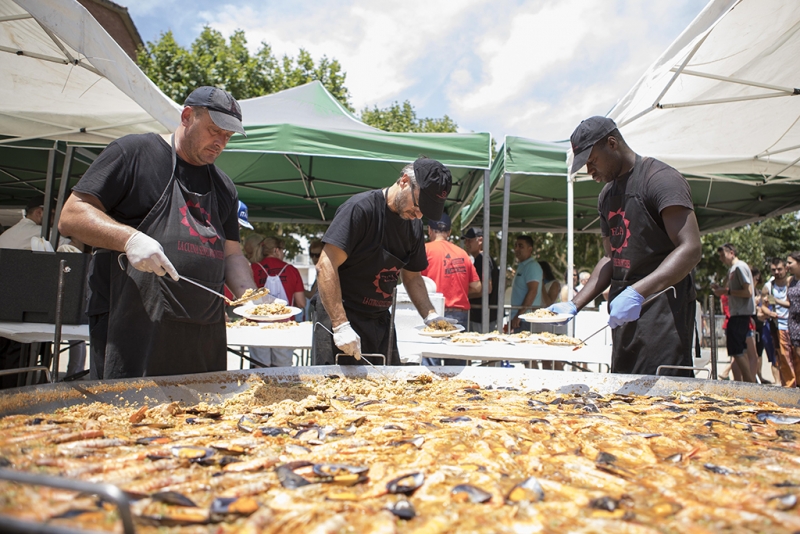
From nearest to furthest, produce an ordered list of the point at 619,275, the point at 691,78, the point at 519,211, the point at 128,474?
the point at 128,474, the point at 619,275, the point at 691,78, the point at 519,211

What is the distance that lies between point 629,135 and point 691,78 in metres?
1.23

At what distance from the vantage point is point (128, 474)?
139cm

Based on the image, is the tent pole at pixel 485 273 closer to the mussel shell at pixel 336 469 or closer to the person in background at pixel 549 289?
the person in background at pixel 549 289

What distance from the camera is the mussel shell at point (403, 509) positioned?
1.22 m

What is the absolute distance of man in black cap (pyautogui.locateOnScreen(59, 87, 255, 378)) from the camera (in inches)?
88.1

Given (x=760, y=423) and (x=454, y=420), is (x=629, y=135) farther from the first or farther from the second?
(x=454, y=420)

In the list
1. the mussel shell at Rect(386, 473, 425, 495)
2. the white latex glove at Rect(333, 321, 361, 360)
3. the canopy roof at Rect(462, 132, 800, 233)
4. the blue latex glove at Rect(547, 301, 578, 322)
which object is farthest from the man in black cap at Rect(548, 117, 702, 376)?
the canopy roof at Rect(462, 132, 800, 233)

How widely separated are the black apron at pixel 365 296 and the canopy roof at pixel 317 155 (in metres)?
3.63

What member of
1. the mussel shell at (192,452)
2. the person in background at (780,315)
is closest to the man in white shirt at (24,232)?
the mussel shell at (192,452)

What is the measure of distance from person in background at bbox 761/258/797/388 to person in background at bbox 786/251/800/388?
0.18 meters

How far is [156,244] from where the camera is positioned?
6.86 feet

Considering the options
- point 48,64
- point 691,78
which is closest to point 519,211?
point 691,78

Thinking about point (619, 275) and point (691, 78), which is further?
point (691, 78)

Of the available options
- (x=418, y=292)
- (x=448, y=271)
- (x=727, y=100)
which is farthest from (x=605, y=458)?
(x=727, y=100)
